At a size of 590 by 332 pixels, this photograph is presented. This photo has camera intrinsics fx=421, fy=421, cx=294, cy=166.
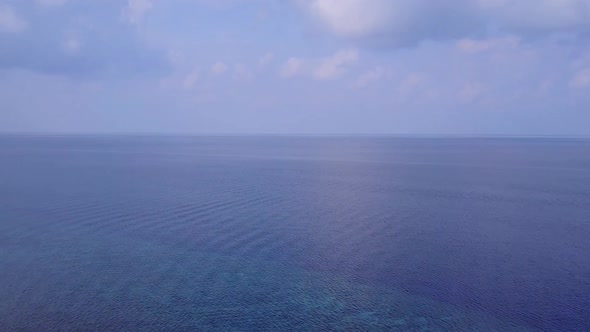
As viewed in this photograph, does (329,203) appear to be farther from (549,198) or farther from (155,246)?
(549,198)

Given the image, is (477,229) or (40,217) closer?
(477,229)

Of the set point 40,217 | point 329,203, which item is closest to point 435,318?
point 329,203

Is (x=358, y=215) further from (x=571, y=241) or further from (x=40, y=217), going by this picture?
(x=40, y=217)

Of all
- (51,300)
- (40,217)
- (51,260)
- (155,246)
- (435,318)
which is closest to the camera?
(435,318)

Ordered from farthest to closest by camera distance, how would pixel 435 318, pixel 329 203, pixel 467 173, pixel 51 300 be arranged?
pixel 467 173
pixel 329 203
pixel 51 300
pixel 435 318

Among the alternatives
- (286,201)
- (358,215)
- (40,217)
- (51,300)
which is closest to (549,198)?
(358,215)

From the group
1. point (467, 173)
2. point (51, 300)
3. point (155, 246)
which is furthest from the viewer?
point (467, 173)

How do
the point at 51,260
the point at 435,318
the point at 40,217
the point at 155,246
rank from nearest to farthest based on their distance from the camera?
1. the point at 435,318
2. the point at 51,260
3. the point at 155,246
4. the point at 40,217
